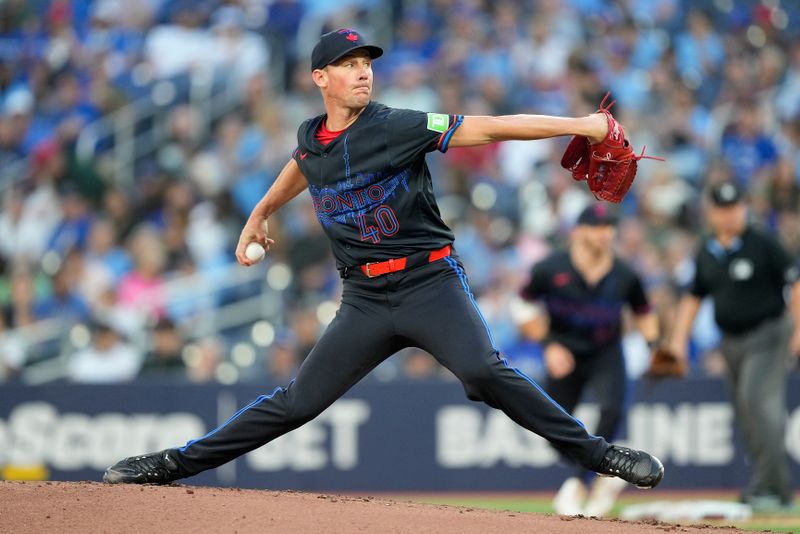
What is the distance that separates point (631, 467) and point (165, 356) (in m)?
6.97

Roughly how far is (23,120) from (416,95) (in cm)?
479

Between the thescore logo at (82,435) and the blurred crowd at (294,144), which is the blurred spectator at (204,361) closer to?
the blurred crowd at (294,144)

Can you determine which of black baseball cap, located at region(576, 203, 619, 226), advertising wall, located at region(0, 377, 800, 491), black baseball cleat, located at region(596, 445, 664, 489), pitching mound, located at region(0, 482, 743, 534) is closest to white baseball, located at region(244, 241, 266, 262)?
pitching mound, located at region(0, 482, 743, 534)

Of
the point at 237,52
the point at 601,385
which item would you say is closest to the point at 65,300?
the point at 237,52

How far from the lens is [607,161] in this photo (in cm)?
571

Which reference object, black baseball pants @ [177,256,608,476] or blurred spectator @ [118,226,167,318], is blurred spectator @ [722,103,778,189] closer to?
blurred spectator @ [118,226,167,318]

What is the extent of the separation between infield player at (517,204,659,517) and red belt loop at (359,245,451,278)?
120 inches

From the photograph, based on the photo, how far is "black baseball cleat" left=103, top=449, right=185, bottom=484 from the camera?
6121 millimetres

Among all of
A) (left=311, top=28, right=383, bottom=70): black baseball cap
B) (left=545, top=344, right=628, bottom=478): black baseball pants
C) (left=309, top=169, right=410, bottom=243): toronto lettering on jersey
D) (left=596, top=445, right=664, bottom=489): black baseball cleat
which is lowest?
(left=596, top=445, right=664, bottom=489): black baseball cleat

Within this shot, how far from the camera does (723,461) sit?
11203 mm

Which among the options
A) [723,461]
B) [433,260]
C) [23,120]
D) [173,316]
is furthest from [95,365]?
[433,260]

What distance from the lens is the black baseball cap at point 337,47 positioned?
5.74 m

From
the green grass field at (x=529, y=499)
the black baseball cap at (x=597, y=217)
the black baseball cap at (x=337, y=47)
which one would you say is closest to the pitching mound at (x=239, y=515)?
the black baseball cap at (x=337, y=47)

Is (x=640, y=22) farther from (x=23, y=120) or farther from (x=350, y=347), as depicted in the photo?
(x=350, y=347)
